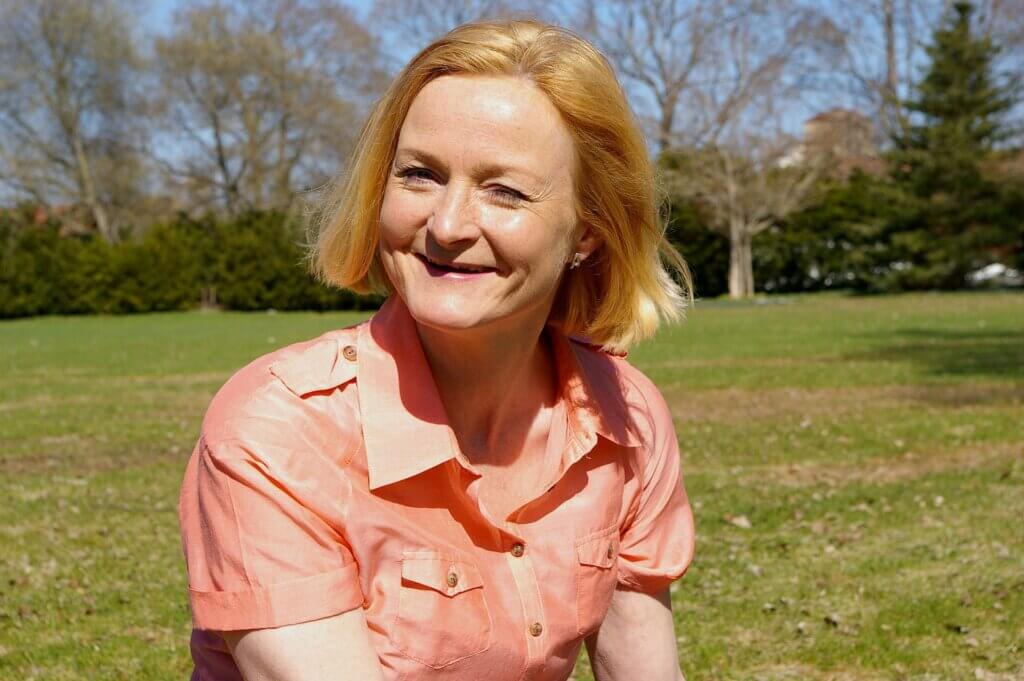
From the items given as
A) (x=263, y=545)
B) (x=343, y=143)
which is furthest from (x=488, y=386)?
(x=343, y=143)

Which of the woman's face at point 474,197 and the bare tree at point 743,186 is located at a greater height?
the bare tree at point 743,186

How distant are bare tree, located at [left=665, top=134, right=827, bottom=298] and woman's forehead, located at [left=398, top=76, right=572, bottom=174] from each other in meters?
37.5

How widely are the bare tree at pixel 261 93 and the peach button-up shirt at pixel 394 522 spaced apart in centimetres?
4403

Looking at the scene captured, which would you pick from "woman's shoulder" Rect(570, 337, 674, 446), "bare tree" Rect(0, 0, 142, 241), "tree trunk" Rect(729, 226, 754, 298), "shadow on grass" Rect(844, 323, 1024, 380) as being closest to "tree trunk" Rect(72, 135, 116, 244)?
"bare tree" Rect(0, 0, 142, 241)

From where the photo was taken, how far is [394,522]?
1855 millimetres

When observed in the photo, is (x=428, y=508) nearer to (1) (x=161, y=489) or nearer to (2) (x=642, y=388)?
(2) (x=642, y=388)

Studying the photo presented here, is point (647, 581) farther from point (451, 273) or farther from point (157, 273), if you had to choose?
point (157, 273)

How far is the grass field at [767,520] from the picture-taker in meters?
4.21

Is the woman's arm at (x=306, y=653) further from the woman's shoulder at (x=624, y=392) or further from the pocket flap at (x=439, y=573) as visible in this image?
the woman's shoulder at (x=624, y=392)

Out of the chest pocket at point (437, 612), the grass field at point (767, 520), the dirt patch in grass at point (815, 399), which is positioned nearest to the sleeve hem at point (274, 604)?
the chest pocket at point (437, 612)

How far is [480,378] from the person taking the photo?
6.96 ft

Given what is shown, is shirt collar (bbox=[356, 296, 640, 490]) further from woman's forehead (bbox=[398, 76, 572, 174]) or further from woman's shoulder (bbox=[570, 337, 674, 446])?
woman's forehead (bbox=[398, 76, 572, 174])

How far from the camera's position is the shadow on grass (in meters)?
12.5

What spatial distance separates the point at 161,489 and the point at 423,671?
5679 millimetres
